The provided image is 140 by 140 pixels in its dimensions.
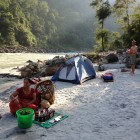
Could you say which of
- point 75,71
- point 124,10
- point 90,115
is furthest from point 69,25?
point 90,115

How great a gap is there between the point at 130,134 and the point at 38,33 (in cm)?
8422

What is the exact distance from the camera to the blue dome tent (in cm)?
1170

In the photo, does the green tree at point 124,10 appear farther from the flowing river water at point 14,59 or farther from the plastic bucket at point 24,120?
the plastic bucket at point 24,120

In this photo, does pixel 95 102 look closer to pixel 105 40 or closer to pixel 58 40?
pixel 105 40

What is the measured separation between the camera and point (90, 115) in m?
7.36

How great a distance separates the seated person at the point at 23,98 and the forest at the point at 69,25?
1631cm

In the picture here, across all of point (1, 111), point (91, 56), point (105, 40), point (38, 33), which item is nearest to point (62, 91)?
point (1, 111)

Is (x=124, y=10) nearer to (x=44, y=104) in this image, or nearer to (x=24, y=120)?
(x=44, y=104)

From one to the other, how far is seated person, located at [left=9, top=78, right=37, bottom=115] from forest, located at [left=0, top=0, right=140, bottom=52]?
53.5 feet

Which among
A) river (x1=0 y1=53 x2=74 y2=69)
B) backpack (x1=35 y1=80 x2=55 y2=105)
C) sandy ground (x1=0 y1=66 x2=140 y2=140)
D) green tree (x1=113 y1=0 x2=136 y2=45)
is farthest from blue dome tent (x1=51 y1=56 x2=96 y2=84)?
green tree (x1=113 y1=0 x2=136 y2=45)

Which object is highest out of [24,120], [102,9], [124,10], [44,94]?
[102,9]

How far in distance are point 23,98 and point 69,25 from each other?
113346 millimetres

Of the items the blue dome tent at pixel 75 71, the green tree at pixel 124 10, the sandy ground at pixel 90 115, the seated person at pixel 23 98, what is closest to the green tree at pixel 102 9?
the green tree at pixel 124 10

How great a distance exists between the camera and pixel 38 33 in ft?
288
